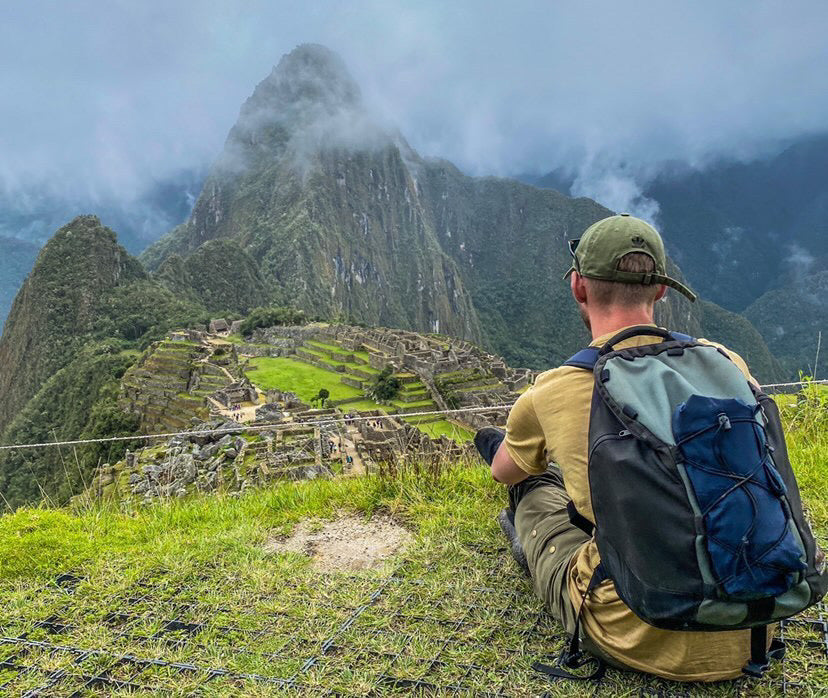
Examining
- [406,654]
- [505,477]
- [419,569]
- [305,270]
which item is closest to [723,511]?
[505,477]

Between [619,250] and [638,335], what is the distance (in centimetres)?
28

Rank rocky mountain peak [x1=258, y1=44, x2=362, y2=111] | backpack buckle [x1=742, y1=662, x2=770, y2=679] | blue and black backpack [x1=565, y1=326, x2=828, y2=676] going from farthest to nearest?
rocky mountain peak [x1=258, y1=44, x2=362, y2=111]
backpack buckle [x1=742, y1=662, x2=770, y2=679]
blue and black backpack [x1=565, y1=326, x2=828, y2=676]

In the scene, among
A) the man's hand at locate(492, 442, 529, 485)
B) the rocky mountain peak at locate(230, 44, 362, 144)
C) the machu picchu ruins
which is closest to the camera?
the man's hand at locate(492, 442, 529, 485)

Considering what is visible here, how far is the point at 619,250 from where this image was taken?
1.78 metres

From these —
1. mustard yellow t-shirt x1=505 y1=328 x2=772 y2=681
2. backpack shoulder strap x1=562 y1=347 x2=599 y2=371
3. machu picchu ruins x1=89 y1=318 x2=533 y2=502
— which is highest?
backpack shoulder strap x1=562 y1=347 x2=599 y2=371

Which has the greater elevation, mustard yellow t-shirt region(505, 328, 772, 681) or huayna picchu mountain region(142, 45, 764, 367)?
huayna picchu mountain region(142, 45, 764, 367)

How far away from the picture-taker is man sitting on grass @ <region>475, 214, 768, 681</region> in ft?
5.44

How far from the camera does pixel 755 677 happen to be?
167 centimetres

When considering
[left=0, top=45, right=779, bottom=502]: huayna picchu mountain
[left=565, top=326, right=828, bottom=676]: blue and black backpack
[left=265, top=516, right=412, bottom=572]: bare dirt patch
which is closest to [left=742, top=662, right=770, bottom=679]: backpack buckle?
[left=565, top=326, right=828, bottom=676]: blue and black backpack

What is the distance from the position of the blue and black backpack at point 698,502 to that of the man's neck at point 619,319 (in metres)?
0.29

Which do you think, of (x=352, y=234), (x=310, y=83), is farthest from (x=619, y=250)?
(x=310, y=83)

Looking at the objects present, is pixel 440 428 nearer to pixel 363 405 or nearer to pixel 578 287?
pixel 363 405

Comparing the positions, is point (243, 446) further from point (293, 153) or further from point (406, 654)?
point (293, 153)

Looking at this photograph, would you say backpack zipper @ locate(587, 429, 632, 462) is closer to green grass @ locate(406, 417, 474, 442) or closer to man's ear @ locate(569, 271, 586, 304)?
man's ear @ locate(569, 271, 586, 304)
